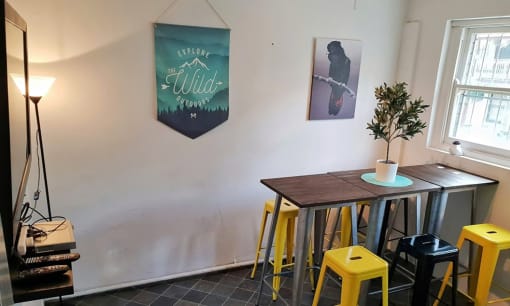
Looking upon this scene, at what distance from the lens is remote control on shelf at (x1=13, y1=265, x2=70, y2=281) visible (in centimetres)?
136

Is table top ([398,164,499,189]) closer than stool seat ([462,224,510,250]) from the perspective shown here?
No

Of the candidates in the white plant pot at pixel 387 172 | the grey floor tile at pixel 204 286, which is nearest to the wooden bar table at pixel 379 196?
the white plant pot at pixel 387 172

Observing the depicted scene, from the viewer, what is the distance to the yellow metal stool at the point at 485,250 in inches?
94.2

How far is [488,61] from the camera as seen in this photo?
2.90m

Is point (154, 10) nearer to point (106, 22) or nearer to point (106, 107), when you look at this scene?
point (106, 22)

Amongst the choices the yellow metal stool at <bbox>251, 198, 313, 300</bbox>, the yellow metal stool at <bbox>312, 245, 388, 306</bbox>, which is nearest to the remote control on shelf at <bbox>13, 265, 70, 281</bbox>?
the yellow metal stool at <bbox>312, 245, 388, 306</bbox>

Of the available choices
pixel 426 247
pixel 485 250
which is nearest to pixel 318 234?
pixel 426 247

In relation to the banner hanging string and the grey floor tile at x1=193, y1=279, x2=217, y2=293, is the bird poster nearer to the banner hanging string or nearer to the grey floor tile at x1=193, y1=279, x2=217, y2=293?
the banner hanging string

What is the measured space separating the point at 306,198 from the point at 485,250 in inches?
51.5

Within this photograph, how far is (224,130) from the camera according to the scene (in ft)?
9.43

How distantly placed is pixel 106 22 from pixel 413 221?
9.61 ft

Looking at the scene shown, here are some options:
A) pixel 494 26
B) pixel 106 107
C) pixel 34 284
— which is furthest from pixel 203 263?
pixel 494 26

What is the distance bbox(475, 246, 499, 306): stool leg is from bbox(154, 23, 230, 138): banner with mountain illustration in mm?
2050

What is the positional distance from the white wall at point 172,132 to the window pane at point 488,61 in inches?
25.9
